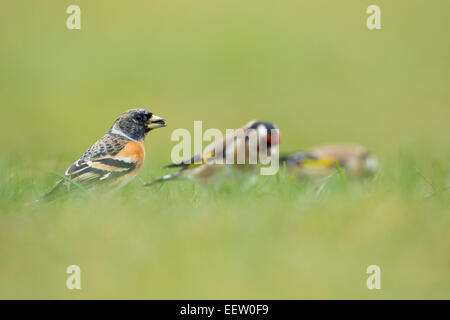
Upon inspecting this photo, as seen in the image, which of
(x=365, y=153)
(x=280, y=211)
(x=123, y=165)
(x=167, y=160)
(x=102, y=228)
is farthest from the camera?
(x=365, y=153)

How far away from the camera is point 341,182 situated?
5.41 meters

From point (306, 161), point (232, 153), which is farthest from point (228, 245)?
point (306, 161)

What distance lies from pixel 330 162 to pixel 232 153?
12.2ft

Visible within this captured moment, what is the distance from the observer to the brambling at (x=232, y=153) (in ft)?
20.8

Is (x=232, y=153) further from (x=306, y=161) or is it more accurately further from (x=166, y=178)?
(x=306, y=161)

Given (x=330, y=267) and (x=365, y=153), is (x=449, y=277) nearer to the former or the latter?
(x=330, y=267)

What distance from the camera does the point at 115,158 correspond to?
207 inches

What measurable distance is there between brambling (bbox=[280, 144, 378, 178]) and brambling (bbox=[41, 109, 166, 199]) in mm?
3875

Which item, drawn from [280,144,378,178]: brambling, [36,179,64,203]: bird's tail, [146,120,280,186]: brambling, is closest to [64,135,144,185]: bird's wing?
[36,179,64,203]: bird's tail

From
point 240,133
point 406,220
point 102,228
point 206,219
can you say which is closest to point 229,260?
point 206,219

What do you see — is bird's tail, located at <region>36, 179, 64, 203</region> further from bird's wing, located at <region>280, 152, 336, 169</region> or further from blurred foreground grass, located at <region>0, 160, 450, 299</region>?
bird's wing, located at <region>280, 152, 336, 169</region>

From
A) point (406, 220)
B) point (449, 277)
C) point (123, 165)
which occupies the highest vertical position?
point (123, 165)

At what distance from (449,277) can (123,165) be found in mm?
2751

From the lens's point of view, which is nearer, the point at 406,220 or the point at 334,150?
the point at 406,220
